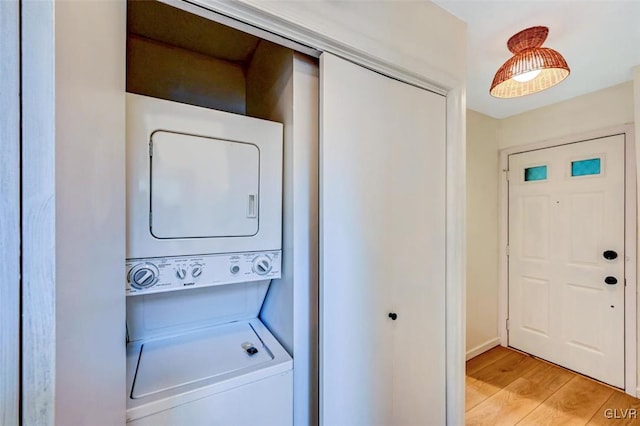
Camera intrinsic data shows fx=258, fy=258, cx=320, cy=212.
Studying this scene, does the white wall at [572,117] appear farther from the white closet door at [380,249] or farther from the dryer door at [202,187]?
the dryer door at [202,187]

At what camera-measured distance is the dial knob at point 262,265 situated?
121 centimetres

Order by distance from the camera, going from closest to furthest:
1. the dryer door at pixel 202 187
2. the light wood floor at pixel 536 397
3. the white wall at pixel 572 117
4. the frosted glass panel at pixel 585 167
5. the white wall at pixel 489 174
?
the dryer door at pixel 202 187 → the light wood floor at pixel 536 397 → the white wall at pixel 572 117 → the frosted glass panel at pixel 585 167 → the white wall at pixel 489 174

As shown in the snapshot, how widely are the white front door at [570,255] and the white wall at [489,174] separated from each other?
0.56 ft

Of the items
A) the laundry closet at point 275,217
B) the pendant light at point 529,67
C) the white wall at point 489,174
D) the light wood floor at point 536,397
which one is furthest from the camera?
the white wall at point 489,174

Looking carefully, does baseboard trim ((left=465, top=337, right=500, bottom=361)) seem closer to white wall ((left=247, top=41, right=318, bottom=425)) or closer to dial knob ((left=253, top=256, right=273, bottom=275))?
white wall ((left=247, top=41, right=318, bottom=425))

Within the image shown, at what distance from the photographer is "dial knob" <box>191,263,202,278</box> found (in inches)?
42.6

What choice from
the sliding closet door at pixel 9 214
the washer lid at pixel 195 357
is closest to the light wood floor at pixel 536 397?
the washer lid at pixel 195 357

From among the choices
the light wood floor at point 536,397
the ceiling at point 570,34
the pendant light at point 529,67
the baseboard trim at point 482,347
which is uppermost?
the ceiling at point 570,34

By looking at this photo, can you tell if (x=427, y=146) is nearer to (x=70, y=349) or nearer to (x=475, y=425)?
(x=70, y=349)

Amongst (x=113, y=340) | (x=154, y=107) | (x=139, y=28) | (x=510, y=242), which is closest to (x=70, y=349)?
(x=113, y=340)

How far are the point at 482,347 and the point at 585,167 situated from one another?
6.78ft

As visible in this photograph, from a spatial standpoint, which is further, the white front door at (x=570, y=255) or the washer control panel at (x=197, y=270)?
the white front door at (x=570, y=255)

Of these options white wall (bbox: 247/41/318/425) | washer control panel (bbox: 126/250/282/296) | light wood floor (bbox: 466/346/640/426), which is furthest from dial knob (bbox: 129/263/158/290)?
light wood floor (bbox: 466/346/640/426)

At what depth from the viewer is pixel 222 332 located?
1.36m
